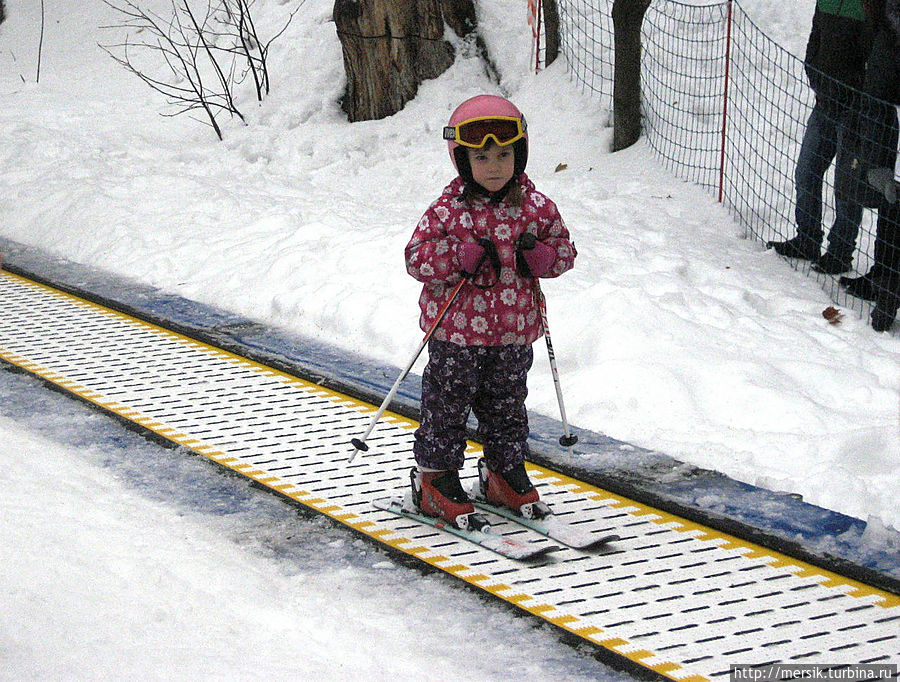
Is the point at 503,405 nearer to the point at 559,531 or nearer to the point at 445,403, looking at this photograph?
the point at 445,403

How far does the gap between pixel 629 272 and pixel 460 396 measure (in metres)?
2.97

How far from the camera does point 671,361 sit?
217 inches

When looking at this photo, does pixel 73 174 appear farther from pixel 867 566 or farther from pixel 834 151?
pixel 867 566

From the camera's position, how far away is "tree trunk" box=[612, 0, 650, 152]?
30.4 ft

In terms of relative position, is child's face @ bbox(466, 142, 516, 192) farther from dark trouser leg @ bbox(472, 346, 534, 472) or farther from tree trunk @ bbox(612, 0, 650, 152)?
tree trunk @ bbox(612, 0, 650, 152)

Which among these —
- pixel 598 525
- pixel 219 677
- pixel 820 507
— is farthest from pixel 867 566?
pixel 219 677

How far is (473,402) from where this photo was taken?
4191mm

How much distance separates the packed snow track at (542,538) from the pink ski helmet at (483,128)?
1.38 m

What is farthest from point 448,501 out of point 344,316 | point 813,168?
point 813,168

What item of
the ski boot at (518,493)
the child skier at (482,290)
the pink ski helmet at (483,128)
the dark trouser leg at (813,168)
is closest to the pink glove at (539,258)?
the child skier at (482,290)

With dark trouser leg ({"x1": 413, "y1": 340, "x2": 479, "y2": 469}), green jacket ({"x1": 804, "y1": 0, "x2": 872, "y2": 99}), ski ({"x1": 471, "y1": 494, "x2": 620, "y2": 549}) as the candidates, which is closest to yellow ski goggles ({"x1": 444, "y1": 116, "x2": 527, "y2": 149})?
dark trouser leg ({"x1": 413, "y1": 340, "x2": 479, "y2": 469})

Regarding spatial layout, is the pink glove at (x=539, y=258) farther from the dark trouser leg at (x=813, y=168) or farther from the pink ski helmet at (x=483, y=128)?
the dark trouser leg at (x=813, y=168)

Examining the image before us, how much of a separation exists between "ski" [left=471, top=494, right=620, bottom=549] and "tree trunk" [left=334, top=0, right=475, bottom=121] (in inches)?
297

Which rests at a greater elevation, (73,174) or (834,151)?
(834,151)
